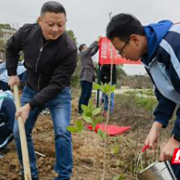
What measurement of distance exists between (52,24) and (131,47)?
828 mm

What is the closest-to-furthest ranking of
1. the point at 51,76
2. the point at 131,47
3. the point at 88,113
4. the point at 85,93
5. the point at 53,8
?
the point at 131,47 < the point at 88,113 < the point at 53,8 < the point at 51,76 < the point at 85,93

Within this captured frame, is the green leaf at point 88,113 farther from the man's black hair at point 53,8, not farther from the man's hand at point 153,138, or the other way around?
the man's black hair at point 53,8

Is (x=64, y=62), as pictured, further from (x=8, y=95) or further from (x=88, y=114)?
(x=8, y=95)

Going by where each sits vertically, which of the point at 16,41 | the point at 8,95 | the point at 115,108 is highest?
the point at 16,41

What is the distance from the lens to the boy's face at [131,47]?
1.79 metres

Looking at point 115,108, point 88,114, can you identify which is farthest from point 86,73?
point 88,114

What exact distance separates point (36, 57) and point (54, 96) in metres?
0.33

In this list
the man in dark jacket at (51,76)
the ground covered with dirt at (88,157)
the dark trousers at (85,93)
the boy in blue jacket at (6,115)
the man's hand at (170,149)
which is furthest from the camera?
the dark trousers at (85,93)

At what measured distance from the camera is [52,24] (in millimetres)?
2434

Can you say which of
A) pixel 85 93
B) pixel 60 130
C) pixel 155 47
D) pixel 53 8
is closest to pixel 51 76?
pixel 60 130

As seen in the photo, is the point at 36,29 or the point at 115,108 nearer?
the point at 36,29

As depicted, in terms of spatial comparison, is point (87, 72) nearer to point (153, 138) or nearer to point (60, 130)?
point (60, 130)

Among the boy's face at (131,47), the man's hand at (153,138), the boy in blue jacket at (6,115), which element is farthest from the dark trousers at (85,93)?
the boy's face at (131,47)

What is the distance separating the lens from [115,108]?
279 inches
